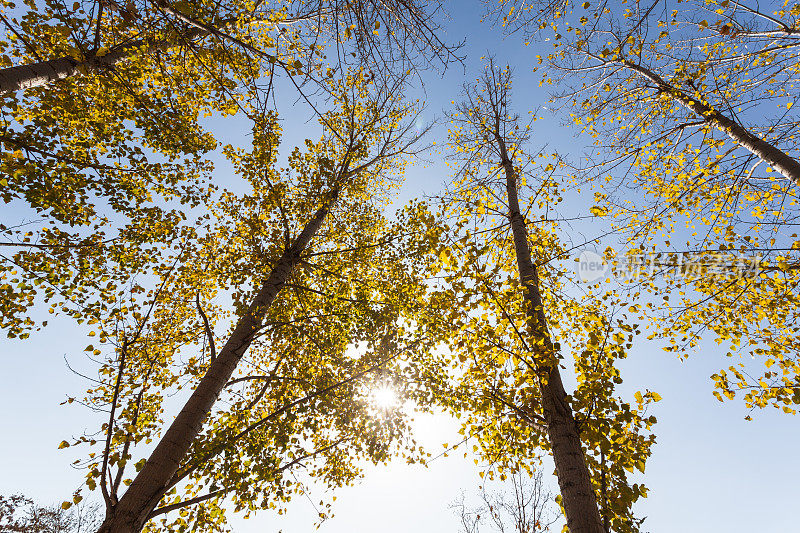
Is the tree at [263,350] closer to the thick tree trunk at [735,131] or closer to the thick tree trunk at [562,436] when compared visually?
the thick tree trunk at [562,436]

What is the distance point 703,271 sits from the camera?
4172 millimetres

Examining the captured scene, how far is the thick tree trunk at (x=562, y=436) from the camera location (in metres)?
2.44

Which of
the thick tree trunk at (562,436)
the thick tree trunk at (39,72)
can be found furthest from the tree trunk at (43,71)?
the thick tree trunk at (562,436)

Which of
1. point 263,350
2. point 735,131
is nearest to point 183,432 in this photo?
point 263,350

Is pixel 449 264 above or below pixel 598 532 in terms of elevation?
above

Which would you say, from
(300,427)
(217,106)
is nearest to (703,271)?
(300,427)

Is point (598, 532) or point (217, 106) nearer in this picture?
point (598, 532)

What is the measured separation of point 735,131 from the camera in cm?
514

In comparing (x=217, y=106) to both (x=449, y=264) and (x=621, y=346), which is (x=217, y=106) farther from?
(x=621, y=346)

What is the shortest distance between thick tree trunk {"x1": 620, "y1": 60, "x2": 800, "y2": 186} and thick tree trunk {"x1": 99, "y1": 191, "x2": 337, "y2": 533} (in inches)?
285

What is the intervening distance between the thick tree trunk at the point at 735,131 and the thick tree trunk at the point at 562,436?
12.8ft

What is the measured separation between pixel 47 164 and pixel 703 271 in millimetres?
7953

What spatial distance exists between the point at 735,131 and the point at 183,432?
8.70 m

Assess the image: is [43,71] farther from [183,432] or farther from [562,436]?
[562,436]
